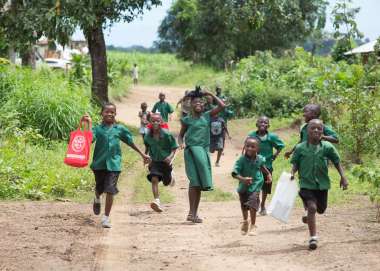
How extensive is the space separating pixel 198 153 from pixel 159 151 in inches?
37.2

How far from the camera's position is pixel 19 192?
12789 millimetres

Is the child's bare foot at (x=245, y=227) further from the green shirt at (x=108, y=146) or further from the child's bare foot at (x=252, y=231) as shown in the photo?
the green shirt at (x=108, y=146)

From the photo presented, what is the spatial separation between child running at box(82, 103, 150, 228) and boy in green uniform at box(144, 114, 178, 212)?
922 mm

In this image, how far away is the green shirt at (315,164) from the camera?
8.87 metres

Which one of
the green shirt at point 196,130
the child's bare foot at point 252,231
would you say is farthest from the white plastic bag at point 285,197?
the green shirt at point 196,130

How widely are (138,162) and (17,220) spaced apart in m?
7.97

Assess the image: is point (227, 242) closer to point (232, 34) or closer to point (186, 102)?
point (186, 102)

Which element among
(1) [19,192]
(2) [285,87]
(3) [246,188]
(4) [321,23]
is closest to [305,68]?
(2) [285,87]

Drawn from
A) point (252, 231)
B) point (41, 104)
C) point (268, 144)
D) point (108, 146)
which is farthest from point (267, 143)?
point (41, 104)

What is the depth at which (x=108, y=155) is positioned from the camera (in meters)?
10.3

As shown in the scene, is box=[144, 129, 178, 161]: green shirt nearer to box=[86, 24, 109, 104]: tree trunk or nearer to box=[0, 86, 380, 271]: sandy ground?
box=[0, 86, 380, 271]: sandy ground

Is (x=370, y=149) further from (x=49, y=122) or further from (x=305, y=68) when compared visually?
(x=305, y=68)

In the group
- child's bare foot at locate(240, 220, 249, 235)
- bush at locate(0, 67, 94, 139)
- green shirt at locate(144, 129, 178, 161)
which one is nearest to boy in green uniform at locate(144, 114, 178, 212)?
green shirt at locate(144, 129, 178, 161)

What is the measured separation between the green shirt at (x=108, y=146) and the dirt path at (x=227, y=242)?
84 centimetres
